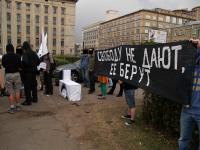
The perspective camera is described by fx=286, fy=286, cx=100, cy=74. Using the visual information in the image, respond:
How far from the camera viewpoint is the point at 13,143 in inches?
222

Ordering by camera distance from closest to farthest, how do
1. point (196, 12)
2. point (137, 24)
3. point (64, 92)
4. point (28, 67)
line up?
point (28, 67) < point (64, 92) < point (137, 24) < point (196, 12)

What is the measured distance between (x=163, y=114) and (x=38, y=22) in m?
92.3

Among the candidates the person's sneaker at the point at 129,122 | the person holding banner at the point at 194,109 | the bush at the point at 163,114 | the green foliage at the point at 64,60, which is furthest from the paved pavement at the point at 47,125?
the green foliage at the point at 64,60

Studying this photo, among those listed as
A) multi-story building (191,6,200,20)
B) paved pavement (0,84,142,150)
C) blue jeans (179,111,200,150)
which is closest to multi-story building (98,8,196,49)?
multi-story building (191,6,200,20)

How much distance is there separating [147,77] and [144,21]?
339 ft

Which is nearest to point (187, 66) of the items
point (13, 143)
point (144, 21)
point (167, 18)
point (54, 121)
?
point (13, 143)

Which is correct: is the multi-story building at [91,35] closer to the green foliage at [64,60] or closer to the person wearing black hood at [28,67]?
the green foliage at [64,60]

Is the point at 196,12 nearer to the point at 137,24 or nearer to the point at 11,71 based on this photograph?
the point at 137,24

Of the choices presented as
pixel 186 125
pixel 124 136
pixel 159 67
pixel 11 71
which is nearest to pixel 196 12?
pixel 11 71

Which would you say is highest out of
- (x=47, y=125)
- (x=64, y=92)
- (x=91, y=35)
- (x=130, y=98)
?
(x=91, y=35)

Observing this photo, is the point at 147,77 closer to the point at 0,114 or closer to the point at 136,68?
the point at 136,68

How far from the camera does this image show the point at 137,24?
358ft

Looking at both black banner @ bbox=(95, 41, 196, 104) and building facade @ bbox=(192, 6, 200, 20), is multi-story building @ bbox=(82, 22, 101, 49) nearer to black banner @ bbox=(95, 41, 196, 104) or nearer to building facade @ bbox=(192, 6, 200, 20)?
building facade @ bbox=(192, 6, 200, 20)

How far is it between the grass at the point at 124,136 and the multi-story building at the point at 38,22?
84.3 meters
